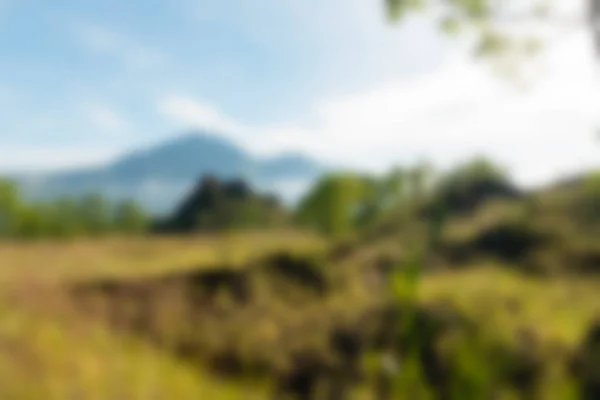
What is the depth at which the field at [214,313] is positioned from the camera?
3178 millimetres

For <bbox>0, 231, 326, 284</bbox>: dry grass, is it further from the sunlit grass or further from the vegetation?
the sunlit grass

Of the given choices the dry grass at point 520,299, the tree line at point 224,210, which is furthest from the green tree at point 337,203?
the dry grass at point 520,299

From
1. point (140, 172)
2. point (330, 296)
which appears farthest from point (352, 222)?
point (140, 172)

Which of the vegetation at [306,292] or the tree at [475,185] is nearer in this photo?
the vegetation at [306,292]

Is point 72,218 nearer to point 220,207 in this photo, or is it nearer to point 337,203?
point 220,207

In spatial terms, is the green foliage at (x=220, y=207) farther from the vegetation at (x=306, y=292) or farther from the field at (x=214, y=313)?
the field at (x=214, y=313)

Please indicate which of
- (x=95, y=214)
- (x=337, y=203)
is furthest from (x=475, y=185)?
(x=95, y=214)

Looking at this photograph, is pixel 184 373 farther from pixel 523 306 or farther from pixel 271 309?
pixel 523 306

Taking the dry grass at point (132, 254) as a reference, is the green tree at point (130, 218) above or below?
above

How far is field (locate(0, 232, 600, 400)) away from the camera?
125 inches

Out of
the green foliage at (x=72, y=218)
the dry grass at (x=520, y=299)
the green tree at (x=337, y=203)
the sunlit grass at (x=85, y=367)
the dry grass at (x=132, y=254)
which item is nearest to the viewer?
the sunlit grass at (x=85, y=367)

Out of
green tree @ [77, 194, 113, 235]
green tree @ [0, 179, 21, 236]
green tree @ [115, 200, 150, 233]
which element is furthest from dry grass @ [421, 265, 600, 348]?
green tree @ [0, 179, 21, 236]

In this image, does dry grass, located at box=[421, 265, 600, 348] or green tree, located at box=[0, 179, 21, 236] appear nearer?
dry grass, located at box=[421, 265, 600, 348]

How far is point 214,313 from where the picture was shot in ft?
13.8
